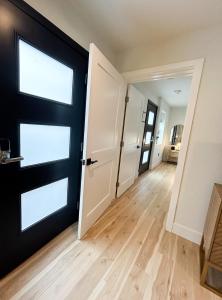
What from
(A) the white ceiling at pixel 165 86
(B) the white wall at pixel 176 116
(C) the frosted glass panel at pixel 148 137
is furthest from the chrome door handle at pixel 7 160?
(B) the white wall at pixel 176 116

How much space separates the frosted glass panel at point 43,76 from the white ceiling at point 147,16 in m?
0.58

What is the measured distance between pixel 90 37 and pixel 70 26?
306 mm

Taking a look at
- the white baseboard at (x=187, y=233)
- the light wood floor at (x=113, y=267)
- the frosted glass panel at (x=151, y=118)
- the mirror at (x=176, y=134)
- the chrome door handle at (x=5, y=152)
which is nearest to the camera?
the chrome door handle at (x=5, y=152)

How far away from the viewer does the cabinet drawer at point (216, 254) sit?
1.18m

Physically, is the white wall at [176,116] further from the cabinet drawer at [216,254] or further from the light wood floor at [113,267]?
the cabinet drawer at [216,254]

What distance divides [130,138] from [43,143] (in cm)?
168

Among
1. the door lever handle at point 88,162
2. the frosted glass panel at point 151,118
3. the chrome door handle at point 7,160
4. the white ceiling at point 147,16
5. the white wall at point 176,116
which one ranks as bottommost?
the door lever handle at point 88,162

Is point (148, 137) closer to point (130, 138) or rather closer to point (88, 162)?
point (130, 138)

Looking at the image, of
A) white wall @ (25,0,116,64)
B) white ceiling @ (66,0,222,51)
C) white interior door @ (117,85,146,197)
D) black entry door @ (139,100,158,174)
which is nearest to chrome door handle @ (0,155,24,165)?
white wall @ (25,0,116,64)

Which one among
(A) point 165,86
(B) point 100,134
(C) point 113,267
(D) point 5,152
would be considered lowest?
(C) point 113,267

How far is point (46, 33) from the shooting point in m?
1.15

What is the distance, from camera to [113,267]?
4.38 ft

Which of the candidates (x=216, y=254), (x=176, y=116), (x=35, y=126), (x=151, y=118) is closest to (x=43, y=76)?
(x=35, y=126)

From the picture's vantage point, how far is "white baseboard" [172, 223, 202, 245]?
174 cm
